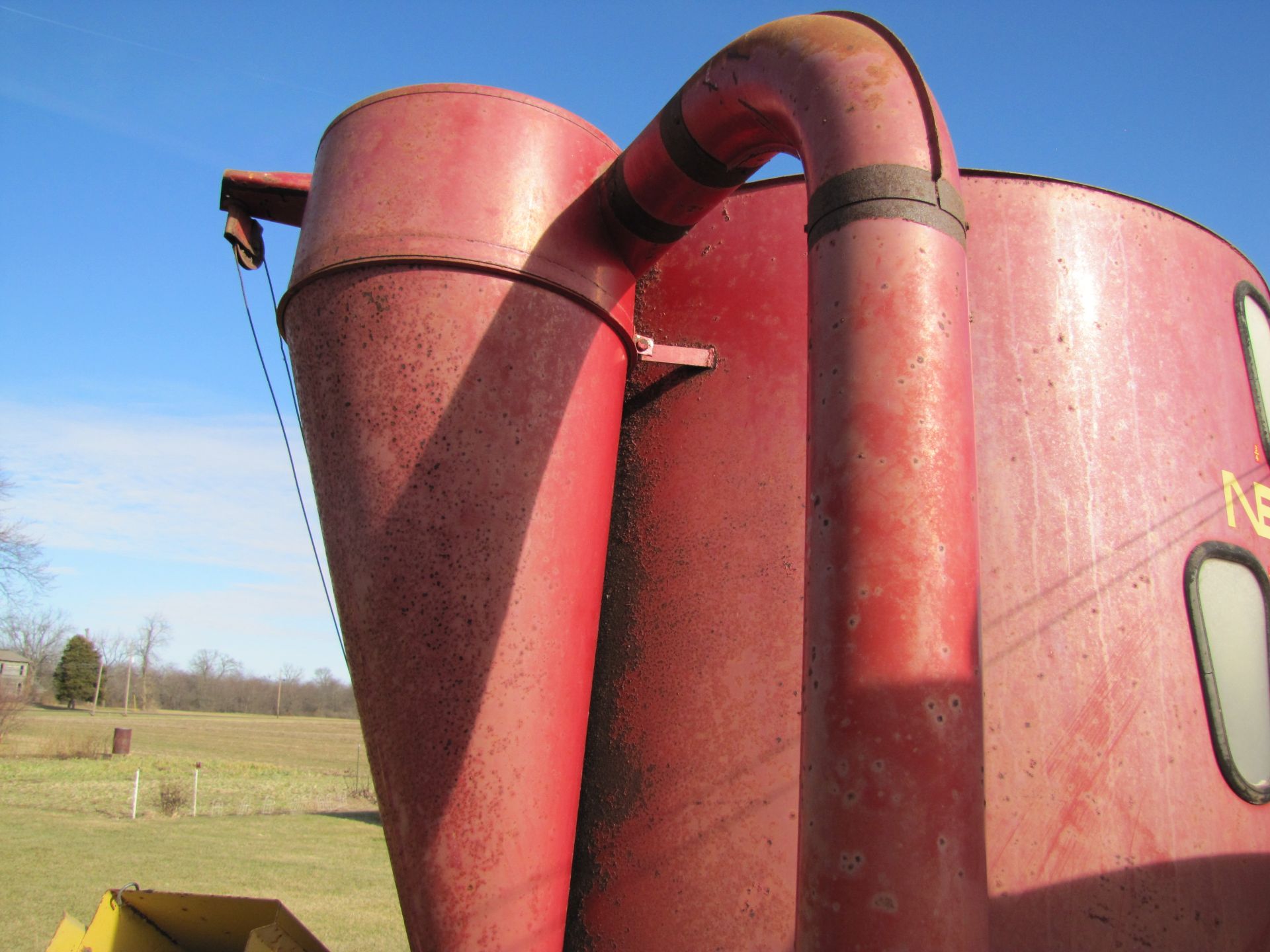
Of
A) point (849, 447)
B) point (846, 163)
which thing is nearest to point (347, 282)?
point (846, 163)

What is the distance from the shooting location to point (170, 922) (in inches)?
143

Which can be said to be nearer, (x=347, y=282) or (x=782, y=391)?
(x=347, y=282)

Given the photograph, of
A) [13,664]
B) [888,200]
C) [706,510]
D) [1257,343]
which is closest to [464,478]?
[706,510]

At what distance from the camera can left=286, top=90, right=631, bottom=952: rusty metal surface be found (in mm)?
2707

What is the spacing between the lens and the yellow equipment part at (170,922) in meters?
3.50

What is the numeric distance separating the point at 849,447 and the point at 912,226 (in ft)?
1.71

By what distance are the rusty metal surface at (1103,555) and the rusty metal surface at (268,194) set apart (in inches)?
103

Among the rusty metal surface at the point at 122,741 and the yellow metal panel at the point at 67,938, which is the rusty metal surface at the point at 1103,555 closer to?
the yellow metal panel at the point at 67,938

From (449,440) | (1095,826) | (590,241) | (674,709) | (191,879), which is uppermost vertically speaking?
(590,241)

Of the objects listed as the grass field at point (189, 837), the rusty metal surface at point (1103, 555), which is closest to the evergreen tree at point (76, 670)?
the grass field at point (189, 837)

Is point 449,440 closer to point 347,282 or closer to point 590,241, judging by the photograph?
point 347,282

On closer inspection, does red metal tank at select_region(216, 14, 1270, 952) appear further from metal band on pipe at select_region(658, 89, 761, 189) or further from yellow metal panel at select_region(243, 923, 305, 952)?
yellow metal panel at select_region(243, 923, 305, 952)

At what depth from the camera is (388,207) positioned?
9.94 ft

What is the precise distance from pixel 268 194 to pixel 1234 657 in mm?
3966
